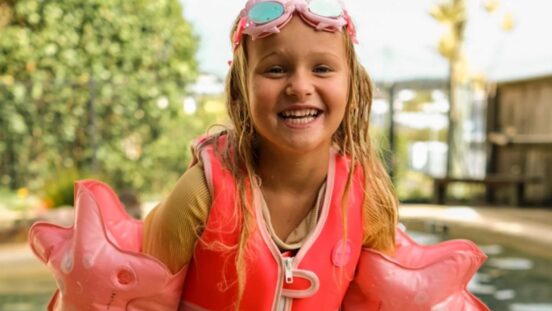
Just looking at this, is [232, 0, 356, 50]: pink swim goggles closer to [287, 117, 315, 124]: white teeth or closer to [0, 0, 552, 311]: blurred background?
[287, 117, 315, 124]: white teeth

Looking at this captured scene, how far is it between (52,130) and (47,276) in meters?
4.00

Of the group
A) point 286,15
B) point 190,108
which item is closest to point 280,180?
point 286,15

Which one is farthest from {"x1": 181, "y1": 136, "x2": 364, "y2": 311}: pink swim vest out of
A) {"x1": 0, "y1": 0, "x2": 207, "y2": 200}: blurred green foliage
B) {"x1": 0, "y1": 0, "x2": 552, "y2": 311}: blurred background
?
{"x1": 0, "y1": 0, "x2": 207, "y2": 200}: blurred green foliage

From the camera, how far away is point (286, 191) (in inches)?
74.0

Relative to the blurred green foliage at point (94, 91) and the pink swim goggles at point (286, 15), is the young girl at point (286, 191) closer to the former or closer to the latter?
the pink swim goggles at point (286, 15)

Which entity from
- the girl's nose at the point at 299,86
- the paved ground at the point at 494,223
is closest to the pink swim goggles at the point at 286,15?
the girl's nose at the point at 299,86

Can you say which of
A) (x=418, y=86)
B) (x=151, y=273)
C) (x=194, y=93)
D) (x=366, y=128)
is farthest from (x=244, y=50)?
(x=418, y=86)

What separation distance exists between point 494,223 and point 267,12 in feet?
18.4

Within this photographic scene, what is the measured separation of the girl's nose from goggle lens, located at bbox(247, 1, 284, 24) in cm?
14

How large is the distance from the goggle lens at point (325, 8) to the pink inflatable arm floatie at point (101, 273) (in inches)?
28.4

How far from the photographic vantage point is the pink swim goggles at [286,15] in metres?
1.70

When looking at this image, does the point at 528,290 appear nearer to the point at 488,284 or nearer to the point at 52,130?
the point at 488,284

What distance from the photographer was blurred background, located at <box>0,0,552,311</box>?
8.33m

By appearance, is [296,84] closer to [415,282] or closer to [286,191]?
[286,191]
